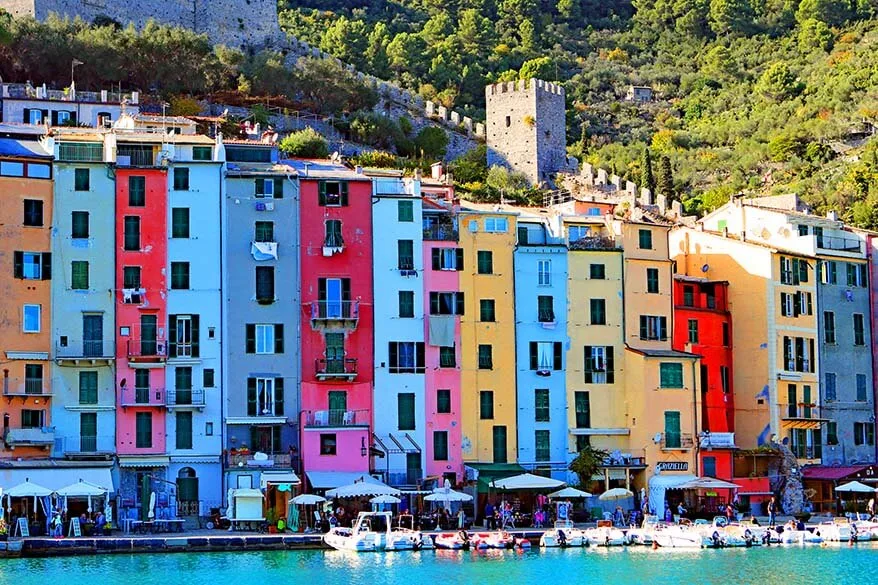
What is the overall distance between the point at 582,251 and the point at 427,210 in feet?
21.5

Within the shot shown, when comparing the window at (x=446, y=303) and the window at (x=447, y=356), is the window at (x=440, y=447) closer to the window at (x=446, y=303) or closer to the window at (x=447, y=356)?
the window at (x=447, y=356)

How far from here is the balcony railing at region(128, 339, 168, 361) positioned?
73000mm

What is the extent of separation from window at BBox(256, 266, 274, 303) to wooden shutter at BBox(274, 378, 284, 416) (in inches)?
121

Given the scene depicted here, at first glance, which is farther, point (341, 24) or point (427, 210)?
point (341, 24)

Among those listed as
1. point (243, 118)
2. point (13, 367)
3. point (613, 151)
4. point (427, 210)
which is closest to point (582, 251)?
point (427, 210)

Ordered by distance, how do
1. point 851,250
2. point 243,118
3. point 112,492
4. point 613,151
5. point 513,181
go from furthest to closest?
point 613,151
point 513,181
point 243,118
point 851,250
point 112,492

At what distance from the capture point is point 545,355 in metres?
78.6

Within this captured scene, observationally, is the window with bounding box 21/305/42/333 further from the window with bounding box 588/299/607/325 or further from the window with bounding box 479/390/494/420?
the window with bounding box 588/299/607/325

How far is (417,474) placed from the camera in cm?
7538

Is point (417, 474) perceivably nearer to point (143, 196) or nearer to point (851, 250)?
point (143, 196)

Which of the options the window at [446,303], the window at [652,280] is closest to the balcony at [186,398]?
the window at [446,303]

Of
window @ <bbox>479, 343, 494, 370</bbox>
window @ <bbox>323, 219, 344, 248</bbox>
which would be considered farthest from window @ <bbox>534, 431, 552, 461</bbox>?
window @ <bbox>323, 219, 344, 248</bbox>

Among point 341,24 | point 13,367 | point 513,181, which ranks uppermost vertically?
point 341,24

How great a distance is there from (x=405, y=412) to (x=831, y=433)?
2048 centimetres
